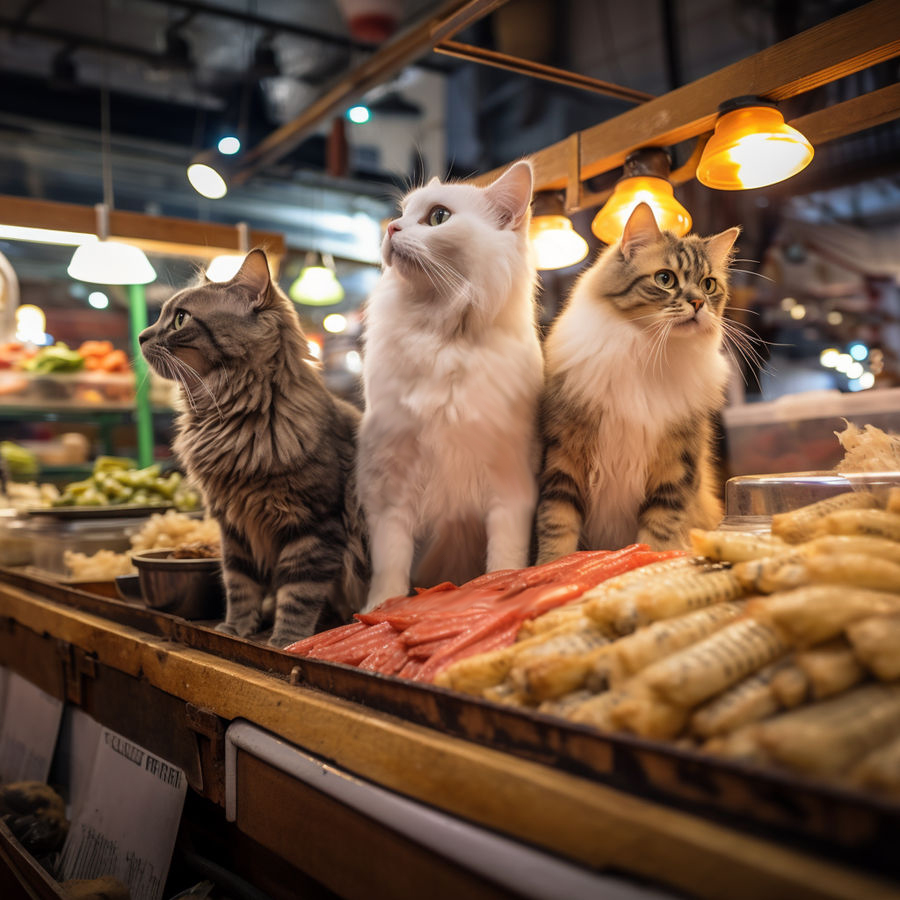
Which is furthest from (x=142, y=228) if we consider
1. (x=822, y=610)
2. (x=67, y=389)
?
(x=822, y=610)

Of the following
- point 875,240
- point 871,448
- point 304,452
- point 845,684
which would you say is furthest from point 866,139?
point 845,684

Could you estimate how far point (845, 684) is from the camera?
75 cm

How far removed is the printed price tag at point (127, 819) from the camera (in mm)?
1479

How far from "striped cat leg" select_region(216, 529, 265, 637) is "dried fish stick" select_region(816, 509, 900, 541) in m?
1.35

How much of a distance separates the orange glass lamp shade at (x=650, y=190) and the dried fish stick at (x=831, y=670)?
1.43 meters

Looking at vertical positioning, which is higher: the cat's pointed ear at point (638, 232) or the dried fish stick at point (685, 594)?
the cat's pointed ear at point (638, 232)

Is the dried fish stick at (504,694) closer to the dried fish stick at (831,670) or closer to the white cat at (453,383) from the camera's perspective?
the dried fish stick at (831,670)

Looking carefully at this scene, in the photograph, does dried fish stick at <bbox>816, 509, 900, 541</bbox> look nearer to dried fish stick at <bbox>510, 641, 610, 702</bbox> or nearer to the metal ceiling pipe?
dried fish stick at <bbox>510, 641, 610, 702</bbox>

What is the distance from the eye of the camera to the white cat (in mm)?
1583

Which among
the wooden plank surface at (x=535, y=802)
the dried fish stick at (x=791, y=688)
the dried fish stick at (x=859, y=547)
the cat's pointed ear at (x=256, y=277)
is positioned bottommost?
the wooden plank surface at (x=535, y=802)

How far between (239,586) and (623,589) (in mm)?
1130

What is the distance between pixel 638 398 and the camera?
1.57 metres

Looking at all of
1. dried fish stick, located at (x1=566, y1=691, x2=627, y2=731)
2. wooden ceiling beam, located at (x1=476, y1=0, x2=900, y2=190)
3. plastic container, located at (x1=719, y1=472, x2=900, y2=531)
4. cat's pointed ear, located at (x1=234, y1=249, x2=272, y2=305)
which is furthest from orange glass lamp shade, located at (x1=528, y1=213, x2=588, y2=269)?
dried fish stick, located at (x1=566, y1=691, x2=627, y2=731)

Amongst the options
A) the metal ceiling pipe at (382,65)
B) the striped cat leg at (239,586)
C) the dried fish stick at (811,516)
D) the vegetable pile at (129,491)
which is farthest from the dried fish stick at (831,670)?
the vegetable pile at (129,491)
